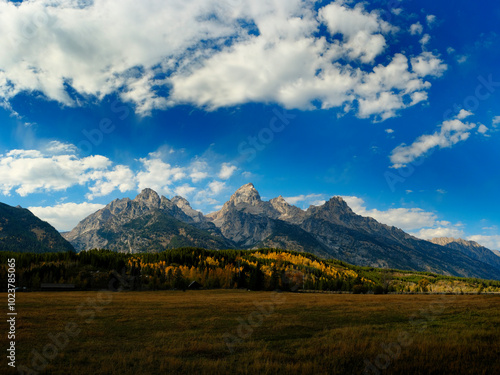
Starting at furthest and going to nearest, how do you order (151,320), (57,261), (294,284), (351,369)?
(294,284) < (57,261) < (151,320) < (351,369)

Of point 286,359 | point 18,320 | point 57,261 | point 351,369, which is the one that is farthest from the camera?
point 57,261

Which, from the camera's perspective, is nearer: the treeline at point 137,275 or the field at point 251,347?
the field at point 251,347

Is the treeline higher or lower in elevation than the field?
lower

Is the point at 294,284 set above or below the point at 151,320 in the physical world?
below

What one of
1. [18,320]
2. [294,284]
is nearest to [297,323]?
[18,320]

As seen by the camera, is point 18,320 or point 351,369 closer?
point 351,369

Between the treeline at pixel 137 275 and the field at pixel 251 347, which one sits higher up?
the field at pixel 251 347

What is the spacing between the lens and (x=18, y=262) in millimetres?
140875

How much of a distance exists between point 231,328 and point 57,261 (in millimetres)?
168133

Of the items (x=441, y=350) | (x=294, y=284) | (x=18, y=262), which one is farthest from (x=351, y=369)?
(x=18, y=262)

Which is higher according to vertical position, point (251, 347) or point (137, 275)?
point (251, 347)

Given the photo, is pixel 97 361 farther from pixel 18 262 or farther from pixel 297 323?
pixel 18 262

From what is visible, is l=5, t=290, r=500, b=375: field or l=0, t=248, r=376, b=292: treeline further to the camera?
l=0, t=248, r=376, b=292: treeline

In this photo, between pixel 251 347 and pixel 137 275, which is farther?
pixel 137 275
